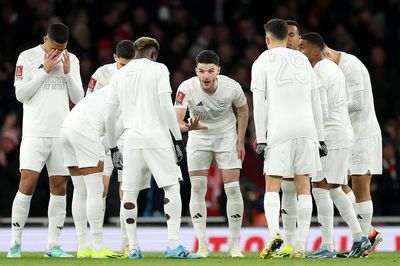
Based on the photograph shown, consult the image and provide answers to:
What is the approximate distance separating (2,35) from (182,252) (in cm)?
922

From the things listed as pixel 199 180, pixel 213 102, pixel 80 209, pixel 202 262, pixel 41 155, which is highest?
pixel 213 102

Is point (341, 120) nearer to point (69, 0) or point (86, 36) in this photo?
point (86, 36)

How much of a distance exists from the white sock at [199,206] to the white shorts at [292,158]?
1.88 metres

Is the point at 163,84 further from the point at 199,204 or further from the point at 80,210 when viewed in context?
the point at 199,204

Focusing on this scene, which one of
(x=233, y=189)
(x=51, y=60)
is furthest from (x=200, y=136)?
(x=51, y=60)

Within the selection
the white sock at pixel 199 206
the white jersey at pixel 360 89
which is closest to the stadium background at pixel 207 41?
the white sock at pixel 199 206

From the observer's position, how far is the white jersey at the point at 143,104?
12.8m

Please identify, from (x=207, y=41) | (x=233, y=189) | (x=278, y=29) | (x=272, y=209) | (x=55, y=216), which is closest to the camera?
(x=272, y=209)

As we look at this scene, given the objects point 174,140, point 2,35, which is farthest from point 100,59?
point 174,140

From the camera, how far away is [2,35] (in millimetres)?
21031

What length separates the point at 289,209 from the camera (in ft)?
45.3

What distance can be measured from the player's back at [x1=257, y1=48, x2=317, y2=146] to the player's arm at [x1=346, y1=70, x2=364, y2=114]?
151 cm

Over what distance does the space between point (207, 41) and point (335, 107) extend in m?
8.46

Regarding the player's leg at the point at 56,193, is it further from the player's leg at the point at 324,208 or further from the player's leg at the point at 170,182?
the player's leg at the point at 324,208
